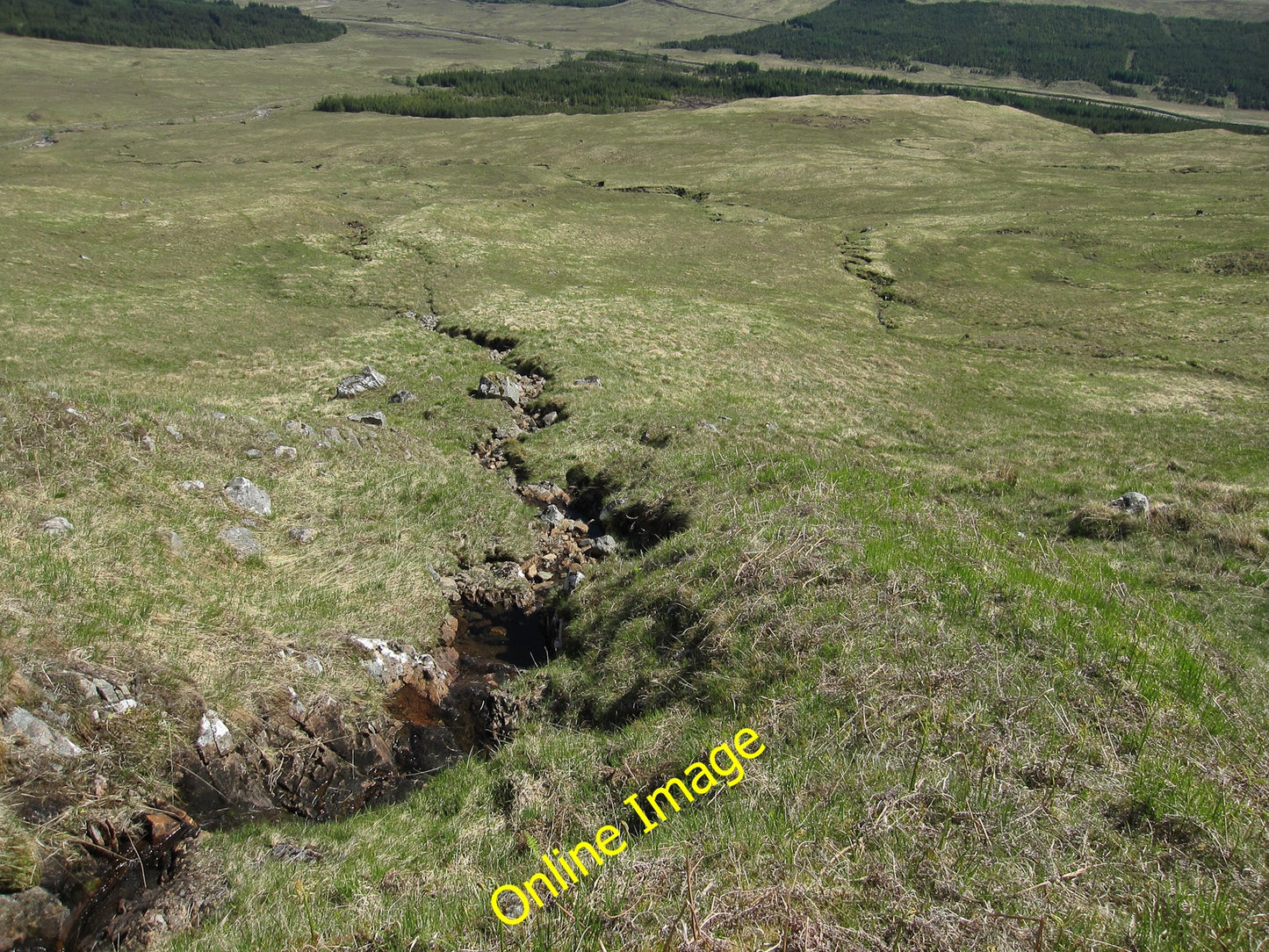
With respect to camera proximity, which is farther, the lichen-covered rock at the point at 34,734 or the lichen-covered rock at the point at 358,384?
the lichen-covered rock at the point at 358,384

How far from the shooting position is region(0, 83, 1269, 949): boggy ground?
5164 mm

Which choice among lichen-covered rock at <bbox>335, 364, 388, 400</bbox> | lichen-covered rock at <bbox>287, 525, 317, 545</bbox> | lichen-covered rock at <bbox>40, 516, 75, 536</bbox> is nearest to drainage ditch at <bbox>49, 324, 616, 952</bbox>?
lichen-covered rock at <bbox>287, 525, 317, 545</bbox>

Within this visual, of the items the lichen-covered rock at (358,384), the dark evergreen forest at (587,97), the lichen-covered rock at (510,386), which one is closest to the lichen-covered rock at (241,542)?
the lichen-covered rock at (358,384)

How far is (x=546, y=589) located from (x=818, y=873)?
10.4 m

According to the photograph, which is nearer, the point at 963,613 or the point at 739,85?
the point at 963,613

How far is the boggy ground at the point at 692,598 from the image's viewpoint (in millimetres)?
5164

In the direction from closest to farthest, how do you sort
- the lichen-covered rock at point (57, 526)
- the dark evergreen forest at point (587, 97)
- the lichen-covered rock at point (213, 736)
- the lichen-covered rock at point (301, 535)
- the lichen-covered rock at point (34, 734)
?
the lichen-covered rock at point (34, 734) → the lichen-covered rock at point (213, 736) → the lichen-covered rock at point (57, 526) → the lichen-covered rock at point (301, 535) → the dark evergreen forest at point (587, 97)

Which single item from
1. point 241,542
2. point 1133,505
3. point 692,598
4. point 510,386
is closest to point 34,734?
point 241,542

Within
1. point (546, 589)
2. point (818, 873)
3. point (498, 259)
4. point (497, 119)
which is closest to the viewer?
point (818, 873)

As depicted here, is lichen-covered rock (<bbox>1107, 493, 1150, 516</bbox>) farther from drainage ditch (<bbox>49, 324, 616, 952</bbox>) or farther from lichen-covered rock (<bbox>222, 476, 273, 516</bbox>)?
lichen-covered rock (<bbox>222, 476, 273, 516</bbox>)

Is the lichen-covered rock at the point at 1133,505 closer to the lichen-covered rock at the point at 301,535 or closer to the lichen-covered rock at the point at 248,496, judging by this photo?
the lichen-covered rock at the point at 301,535

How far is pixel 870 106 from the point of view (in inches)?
5866

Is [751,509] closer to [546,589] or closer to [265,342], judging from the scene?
[546,589]

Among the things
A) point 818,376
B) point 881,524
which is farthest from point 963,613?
point 818,376
